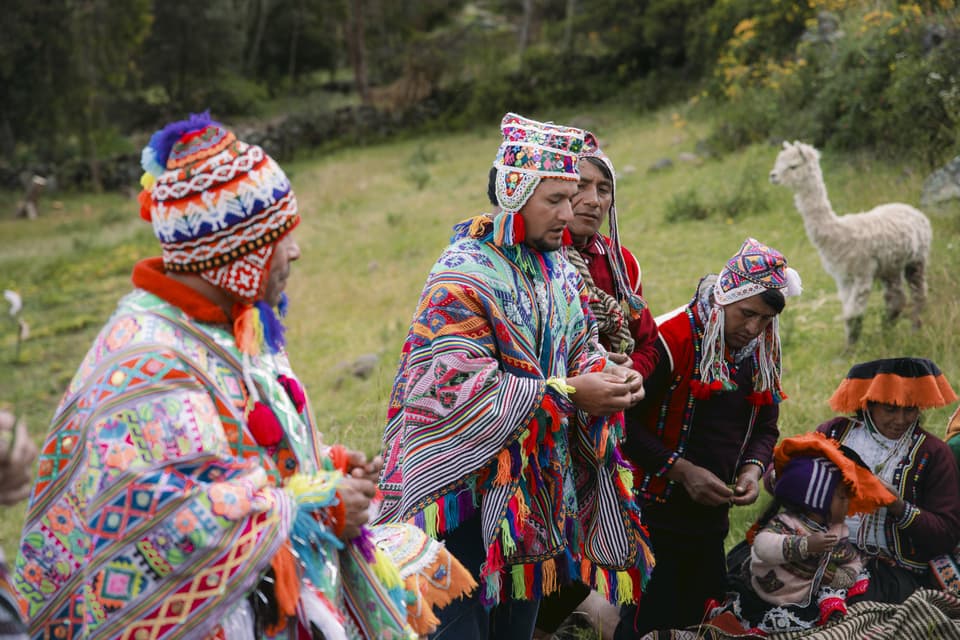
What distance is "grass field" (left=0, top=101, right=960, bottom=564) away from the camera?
22.3ft

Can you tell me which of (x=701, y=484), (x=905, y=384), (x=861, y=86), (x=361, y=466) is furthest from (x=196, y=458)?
(x=861, y=86)

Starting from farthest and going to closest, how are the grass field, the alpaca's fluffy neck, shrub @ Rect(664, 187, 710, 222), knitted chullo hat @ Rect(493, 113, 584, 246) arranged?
shrub @ Rect(664, 187, 710, 222), the alpaca's fluffy neck, the grass field, knitted chullo hat @ Rect(493, 113, 584, 246)

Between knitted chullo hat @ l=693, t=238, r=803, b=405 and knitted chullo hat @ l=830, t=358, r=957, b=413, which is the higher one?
knitted chullo hat @ l=693, t=238, r=803, b=405

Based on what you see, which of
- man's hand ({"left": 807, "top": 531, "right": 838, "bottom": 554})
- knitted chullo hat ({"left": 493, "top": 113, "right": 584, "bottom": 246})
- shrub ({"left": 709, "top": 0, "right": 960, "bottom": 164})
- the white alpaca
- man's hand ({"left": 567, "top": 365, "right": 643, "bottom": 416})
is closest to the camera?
man's hand ({"left": 567, "top": 365, "right": 643, "bottom": 416})

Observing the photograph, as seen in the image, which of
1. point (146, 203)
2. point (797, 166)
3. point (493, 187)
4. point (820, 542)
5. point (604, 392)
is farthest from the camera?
point (797, 166)

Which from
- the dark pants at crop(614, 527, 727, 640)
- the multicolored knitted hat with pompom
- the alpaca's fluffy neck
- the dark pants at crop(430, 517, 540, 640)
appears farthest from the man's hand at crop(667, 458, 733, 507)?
the alpaca's fluffy neck

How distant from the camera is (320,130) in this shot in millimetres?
27516

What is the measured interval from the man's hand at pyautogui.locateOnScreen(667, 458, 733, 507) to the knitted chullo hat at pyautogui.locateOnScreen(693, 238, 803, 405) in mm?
298

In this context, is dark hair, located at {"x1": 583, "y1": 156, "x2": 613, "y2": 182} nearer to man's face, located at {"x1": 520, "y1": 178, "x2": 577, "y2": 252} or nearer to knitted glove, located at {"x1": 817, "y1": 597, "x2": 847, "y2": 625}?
man's face, located at {"x1": 520, "y1": 178, "x2": 577, "y2": 252}

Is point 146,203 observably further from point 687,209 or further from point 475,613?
point 687,209

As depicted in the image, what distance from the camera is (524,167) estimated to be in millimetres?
3119

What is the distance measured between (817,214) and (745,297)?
4.08 metres

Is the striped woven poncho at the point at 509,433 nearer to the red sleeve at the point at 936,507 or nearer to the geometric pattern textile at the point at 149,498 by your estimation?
the geometric pattern textile at the point at 149,498

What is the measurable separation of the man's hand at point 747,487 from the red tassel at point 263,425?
6.83 ft
